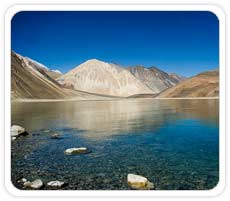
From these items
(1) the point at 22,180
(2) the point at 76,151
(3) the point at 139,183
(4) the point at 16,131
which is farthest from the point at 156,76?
(1) the point at 22,180

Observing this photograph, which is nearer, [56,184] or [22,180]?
[56,184]

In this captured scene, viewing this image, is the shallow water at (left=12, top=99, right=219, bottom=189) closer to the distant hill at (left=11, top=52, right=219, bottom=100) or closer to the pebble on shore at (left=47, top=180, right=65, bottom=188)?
the pebble on shore at (left=47, top=180, right=65, bottom=188)

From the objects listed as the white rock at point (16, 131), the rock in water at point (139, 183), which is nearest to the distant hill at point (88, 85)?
the white rock at point (16, 131)

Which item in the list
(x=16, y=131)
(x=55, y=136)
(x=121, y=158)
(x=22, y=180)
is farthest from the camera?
(x=55, y=136)

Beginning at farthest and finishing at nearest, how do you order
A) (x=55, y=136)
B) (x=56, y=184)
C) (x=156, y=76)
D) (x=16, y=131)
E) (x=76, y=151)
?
(x=156, y=76)
(x=55, y=136)
(x=16, y=131)
(x=76, y=151)
(x=56, y=184)

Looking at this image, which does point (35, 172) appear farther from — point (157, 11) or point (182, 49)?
point (182, 49)

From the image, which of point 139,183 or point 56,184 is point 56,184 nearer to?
point 56,184
